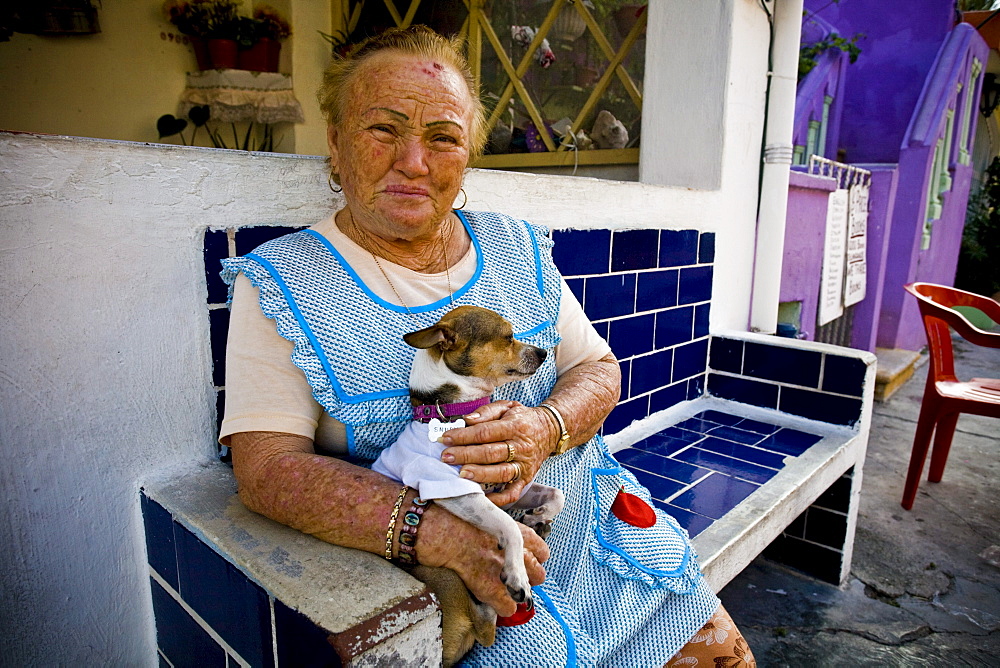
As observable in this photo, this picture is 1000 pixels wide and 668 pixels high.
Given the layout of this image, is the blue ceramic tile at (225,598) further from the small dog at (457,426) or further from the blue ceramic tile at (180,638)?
the small dog at (457,426)

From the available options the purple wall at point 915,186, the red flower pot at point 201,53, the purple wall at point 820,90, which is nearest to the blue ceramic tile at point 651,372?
the red flower pot at point 201,53

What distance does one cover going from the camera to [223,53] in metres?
4.09

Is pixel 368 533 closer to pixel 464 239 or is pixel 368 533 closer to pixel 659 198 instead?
pixel 464 239

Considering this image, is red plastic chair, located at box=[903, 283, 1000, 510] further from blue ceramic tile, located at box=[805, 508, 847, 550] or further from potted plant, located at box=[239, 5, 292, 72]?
potted plant, located at box=[239, 5, 292, 72]

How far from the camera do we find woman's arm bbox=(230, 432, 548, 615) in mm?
1133

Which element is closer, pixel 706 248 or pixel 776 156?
pixel 706 248

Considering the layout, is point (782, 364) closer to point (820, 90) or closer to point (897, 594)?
point (897, 594)

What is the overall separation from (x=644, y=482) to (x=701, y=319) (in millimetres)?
1079

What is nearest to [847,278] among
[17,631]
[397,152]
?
[397,152]

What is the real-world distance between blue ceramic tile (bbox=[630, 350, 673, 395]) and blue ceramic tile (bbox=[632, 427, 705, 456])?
204mm

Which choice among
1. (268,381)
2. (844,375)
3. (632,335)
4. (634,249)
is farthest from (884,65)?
(268,381)

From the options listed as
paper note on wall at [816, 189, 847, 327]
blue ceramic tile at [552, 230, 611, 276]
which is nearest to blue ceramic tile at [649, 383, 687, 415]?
blue ceramic tile at [552, 230, 611, 276]

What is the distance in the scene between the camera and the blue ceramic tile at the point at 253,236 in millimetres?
1546

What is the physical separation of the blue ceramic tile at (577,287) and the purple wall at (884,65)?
670cm
